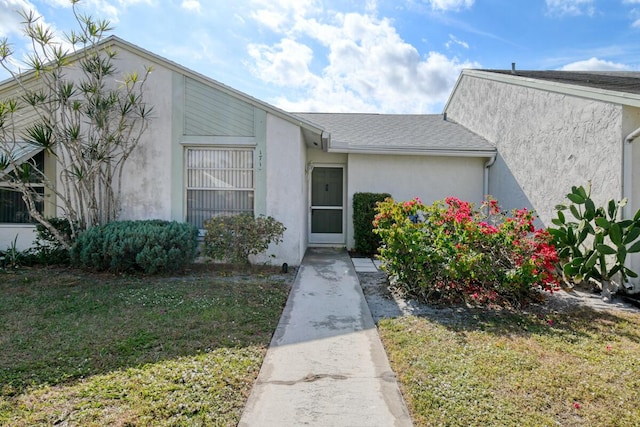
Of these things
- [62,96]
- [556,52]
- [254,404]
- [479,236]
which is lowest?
[254,404]

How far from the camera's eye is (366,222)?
10.1 metres

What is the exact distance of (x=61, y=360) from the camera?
3.67 m

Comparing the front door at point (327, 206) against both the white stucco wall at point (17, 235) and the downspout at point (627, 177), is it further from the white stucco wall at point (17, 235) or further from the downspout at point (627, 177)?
the white stucco wall at point (17, 235)

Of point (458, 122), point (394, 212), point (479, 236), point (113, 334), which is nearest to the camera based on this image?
point (113, 334)

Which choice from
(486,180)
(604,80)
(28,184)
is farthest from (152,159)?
(604,80)

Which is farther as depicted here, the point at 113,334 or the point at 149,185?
the point at 149,185

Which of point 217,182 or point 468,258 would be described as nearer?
point 468,258

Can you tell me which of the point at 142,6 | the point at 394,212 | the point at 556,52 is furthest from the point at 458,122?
the point at 142,6

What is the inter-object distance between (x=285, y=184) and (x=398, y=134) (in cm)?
540

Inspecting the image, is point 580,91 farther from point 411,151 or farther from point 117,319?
point 117,319

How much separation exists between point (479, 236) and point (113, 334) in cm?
532

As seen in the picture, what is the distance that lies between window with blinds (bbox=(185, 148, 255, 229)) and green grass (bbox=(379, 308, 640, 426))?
5.18 metres

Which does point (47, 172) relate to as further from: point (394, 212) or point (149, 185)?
point (394, 212)

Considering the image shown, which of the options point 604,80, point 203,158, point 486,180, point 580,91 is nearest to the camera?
point 580,91
